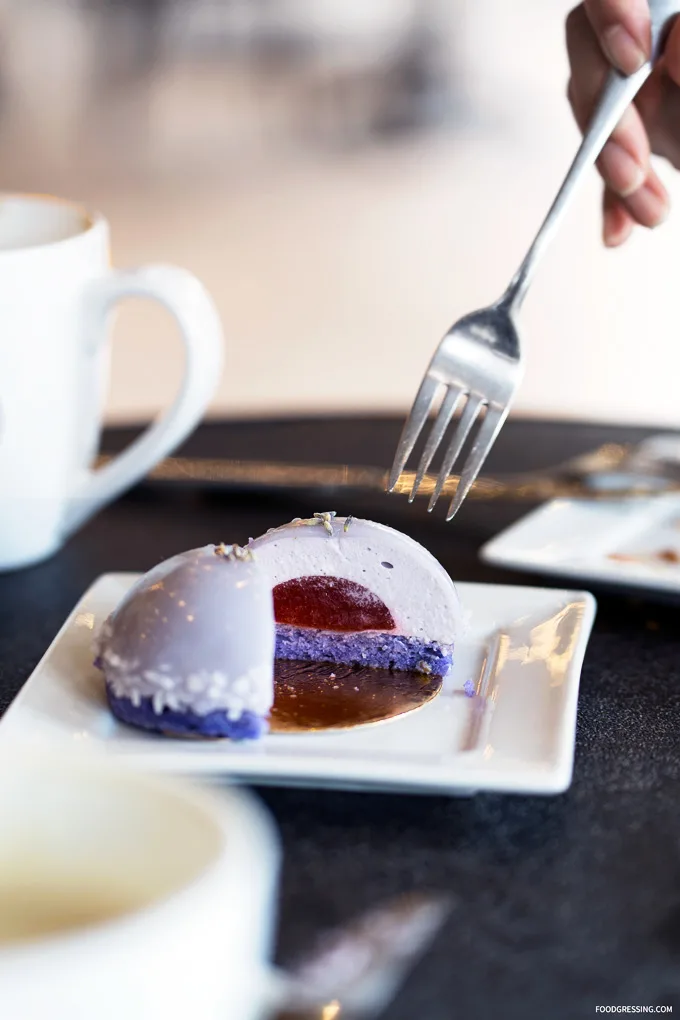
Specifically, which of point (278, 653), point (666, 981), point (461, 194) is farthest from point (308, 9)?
point (666, 981)

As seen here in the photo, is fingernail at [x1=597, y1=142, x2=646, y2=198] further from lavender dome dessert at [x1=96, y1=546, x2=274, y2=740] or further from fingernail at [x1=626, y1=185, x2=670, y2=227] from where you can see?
lavender dome dessert at [x1=96, y1=546, x2=274, y2=740]

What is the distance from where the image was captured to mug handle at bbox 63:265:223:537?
0.96m

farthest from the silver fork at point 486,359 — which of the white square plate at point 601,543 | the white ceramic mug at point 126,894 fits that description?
the white ceramic mug at point 126,894

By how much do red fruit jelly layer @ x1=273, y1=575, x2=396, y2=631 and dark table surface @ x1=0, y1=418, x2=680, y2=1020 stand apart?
5.5 inches

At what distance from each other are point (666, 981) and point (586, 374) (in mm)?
2887

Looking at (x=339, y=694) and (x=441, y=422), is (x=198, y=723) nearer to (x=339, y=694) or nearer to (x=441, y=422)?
(x=339, y=694)

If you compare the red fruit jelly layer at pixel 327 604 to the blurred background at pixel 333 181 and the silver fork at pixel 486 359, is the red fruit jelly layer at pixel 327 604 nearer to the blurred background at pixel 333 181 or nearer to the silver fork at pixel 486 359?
the silver fork at pixel 486 359

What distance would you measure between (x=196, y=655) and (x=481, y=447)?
243 mm

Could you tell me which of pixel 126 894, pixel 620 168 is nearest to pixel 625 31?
pixel 620 168

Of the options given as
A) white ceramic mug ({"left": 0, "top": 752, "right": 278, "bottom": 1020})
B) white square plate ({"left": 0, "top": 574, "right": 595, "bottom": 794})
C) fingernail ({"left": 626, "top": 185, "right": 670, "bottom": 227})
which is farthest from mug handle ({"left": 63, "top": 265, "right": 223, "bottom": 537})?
white ceramic mug ({"left": 0, "top": 752, "right": 278, "bottom": 1020})

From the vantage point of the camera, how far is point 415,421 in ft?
2.82

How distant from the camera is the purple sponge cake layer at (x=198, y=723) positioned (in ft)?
2.29

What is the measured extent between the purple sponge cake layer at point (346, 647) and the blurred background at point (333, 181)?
227cm

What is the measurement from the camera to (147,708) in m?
0.70
